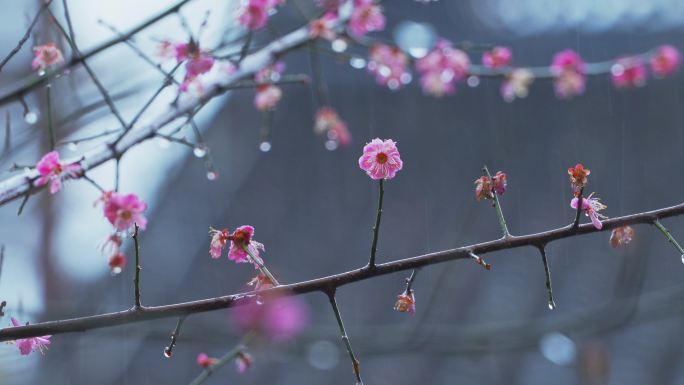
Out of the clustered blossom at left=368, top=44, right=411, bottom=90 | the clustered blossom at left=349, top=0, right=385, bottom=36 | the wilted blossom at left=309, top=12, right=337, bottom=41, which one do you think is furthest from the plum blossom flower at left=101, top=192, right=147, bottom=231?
the clustered blossom at left=368, top=44, right=411, bottom=90

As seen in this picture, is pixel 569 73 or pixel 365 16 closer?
pixel 365 16

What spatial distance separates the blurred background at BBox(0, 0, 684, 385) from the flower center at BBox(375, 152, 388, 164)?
215cm

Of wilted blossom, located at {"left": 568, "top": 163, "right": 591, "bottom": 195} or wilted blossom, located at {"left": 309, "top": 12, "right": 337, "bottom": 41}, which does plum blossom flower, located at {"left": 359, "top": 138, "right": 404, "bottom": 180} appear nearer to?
wilted blossom, located at {"left": 568, "top": 163, "right": 591, "bottom": 195}

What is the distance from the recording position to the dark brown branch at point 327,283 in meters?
1.12

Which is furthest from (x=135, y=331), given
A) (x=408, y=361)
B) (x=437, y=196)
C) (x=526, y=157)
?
(x=526, y=157)

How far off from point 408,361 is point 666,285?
64.4 inches

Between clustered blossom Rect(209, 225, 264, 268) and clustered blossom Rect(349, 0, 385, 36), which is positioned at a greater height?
clustered blossom Rect(349, 0, 385, 36)

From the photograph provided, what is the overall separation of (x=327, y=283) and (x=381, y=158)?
26 cm

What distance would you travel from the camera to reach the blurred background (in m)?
4.09

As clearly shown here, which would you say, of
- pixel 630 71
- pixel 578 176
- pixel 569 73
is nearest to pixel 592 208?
pixel 578 176

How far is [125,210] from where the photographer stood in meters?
1.24

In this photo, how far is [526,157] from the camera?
543 cm

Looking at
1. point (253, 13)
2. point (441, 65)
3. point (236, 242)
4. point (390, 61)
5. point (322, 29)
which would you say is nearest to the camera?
point (236, 242)

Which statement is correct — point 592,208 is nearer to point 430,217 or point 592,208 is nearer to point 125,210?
point 125,210
